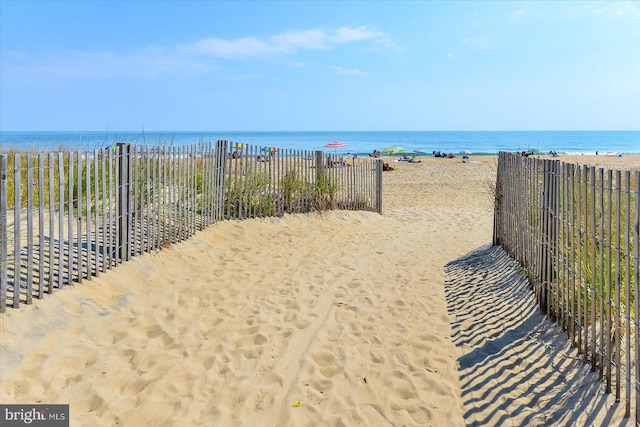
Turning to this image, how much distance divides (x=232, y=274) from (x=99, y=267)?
1.76 meters

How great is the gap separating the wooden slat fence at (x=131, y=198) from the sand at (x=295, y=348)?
12.7 inches

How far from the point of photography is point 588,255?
14.5 feet

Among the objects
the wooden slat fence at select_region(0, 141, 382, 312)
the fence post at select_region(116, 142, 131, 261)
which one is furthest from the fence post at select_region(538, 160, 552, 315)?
the fence post at select_region(116, 142, 131, 261)

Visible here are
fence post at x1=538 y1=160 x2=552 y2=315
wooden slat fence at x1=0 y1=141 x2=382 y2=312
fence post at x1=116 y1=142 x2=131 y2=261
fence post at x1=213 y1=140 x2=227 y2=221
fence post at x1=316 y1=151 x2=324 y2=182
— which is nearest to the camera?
wooden slat fence at x1=0 y1=141 x2=382 y2=312

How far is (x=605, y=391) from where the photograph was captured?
12.1ft

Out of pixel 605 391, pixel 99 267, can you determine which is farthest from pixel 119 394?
pixel 605 391

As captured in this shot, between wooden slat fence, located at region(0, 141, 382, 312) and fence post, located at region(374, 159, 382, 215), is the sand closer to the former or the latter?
wooden slat fence, located at region(0, 141, 382, 312)

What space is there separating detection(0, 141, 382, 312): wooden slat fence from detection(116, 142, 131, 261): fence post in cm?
1

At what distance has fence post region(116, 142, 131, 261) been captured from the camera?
256 inches

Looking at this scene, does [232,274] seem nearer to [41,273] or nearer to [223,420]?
[41,273]

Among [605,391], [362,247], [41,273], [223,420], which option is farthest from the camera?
[362,247]

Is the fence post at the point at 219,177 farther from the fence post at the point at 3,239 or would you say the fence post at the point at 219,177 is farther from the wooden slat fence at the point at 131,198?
the fence post at the point at 3,239

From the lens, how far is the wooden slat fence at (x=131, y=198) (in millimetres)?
4770

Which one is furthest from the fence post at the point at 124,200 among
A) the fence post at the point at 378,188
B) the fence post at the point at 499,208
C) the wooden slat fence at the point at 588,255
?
the fence post at the point at 378,188
